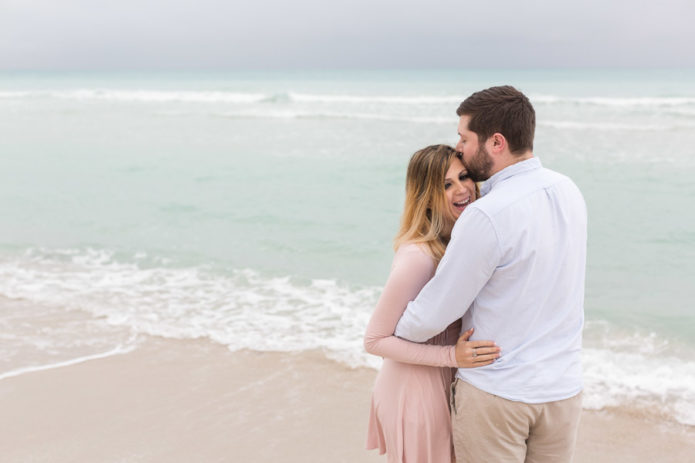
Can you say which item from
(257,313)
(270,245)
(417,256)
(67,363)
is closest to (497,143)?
(417,256)

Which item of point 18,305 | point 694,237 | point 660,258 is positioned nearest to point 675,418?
point 660,258

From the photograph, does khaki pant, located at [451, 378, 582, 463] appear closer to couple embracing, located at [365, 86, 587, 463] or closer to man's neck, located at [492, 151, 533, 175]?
couple embracing, located at [365, 86, 587, 463]

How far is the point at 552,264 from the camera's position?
2.02 m

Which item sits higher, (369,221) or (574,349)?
(574,349)

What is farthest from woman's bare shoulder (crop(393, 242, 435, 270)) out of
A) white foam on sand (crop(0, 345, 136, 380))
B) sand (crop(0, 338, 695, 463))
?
white foam on sand (crop(0, 345, 136, 380))

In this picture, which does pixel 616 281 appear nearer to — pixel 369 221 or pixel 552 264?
pixel 369 221

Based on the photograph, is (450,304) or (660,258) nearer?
(450,304)

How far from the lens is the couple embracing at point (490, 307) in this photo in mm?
2008

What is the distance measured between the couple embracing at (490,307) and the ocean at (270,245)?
260cm

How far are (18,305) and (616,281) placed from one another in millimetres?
6605

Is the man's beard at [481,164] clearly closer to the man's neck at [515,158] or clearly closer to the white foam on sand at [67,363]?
the man's neck at [515,158]

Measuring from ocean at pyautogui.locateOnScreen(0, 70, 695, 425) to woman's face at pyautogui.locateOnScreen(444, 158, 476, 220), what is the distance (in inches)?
107

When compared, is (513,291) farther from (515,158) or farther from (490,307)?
(515,158)

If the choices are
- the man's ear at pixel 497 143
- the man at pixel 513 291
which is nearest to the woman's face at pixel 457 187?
the man at pixel 513 291
